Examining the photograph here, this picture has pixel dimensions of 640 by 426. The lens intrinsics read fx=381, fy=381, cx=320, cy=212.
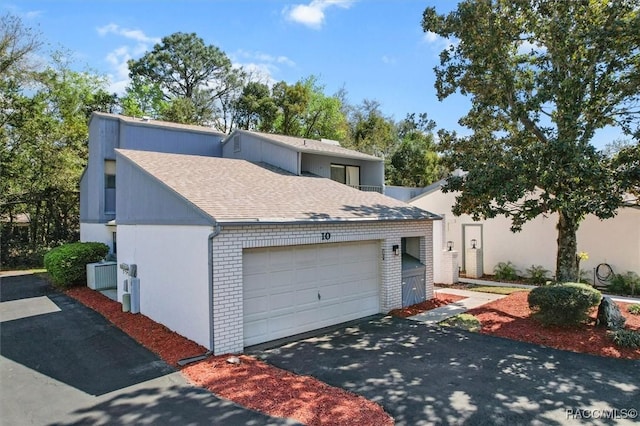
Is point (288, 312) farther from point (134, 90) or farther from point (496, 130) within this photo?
point (134, 90)

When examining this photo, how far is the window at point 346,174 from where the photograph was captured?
57.7 feet

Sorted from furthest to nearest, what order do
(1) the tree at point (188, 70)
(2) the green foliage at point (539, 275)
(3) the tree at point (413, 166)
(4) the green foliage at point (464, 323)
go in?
(1) the tree at point (188, 70) < (3) the tree at point (413, 166) < (2) the green foliage at point (539, 275) < (4) the green foliage at point (464, 323)

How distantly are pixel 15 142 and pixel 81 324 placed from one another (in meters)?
19.0

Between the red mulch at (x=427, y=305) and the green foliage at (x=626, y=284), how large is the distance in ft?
19.1

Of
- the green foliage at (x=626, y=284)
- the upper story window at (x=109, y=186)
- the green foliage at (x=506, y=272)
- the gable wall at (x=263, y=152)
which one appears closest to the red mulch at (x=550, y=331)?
the green foliage at (x=626, y=284)

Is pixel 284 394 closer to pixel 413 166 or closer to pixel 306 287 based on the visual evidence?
pixel 306 287

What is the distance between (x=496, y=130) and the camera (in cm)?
1275

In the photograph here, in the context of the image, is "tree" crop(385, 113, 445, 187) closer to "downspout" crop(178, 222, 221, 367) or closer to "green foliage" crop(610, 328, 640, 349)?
"green foliage" crop(610, 328, 640, 349)

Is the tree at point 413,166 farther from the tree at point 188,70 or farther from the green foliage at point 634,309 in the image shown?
the green foliage at point 634,309

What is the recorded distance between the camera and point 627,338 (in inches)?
323

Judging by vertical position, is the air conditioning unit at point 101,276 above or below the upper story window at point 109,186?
below

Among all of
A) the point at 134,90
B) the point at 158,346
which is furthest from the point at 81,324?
the point at 134,90

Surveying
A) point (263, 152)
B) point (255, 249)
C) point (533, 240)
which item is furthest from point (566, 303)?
point (263, 152)

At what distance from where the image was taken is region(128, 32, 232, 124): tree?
3831 cm
